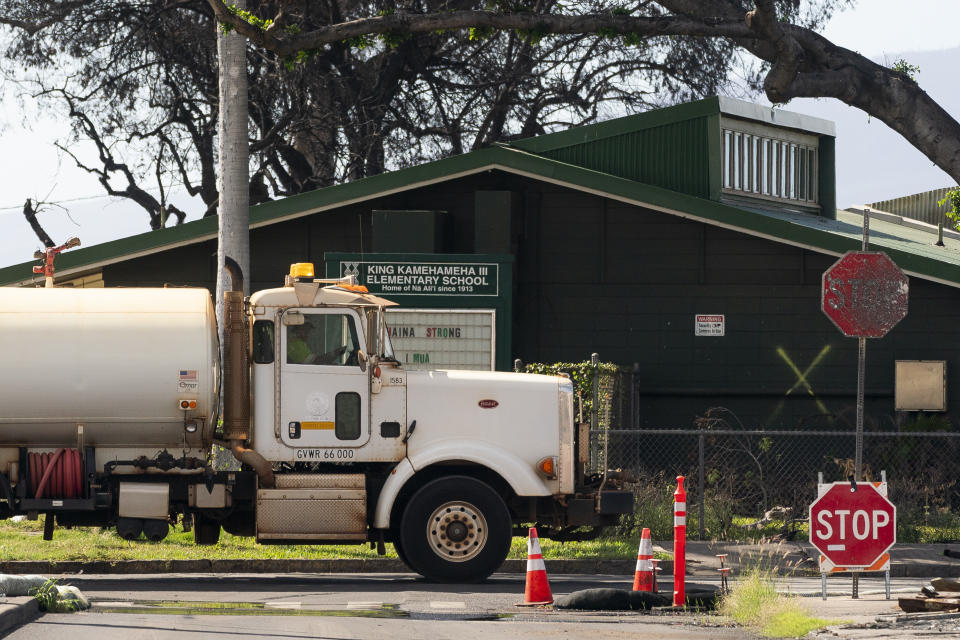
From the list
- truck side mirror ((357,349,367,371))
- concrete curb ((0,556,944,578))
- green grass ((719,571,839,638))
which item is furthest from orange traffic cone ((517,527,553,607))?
concrete curb ((0,556,944,578))

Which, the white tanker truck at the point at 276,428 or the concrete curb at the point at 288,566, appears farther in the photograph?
the concrete curb at the point at 288,566

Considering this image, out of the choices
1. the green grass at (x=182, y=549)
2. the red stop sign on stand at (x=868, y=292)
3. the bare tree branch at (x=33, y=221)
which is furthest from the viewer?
the bare tree branch at (x=33, y=221)

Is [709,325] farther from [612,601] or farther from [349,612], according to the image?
[349,612]

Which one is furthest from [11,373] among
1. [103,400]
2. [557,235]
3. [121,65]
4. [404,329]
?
[121,65]

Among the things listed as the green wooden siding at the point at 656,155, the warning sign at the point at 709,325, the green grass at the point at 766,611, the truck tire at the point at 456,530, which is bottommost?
the green grass at the point at 766,611

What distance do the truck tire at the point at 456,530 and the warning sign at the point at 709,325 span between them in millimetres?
8824

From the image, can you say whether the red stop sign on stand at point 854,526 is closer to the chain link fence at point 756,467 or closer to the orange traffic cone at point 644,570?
the orange traffic cone at point 644,570

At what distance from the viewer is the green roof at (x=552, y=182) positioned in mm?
20375

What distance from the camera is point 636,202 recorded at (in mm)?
21125

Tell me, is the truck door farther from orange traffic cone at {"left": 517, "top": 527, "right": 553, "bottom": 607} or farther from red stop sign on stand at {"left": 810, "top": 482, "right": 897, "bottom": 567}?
red stop sign on stand at {"left": 810, "top": 482, "right": 897, "bottom": 567}

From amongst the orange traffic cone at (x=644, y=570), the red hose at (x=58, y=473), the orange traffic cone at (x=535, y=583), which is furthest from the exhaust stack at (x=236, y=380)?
the orange traffic cone at (x=644, y=570)

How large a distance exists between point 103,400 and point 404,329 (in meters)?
8.31

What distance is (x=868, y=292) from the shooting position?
20.3 m

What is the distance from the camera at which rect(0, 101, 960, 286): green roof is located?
20.4m
